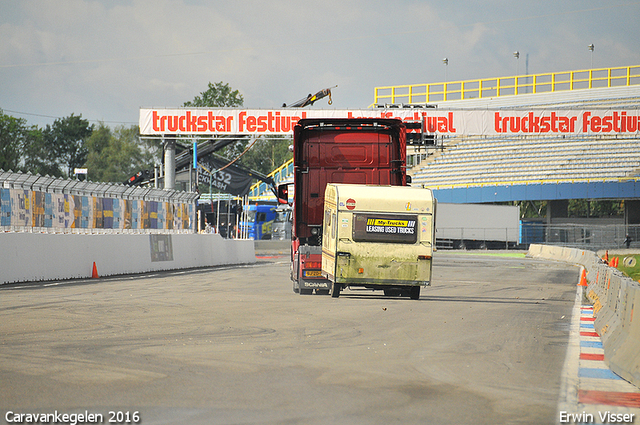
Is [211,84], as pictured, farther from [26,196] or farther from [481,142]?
[26,196]

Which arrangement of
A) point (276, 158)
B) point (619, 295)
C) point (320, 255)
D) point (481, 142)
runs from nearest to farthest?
point (619, 295)
point (320, 255)
point (481, 142)
point (276, 158)

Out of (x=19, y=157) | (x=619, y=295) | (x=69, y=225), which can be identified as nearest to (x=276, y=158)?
(x=19, y=157)

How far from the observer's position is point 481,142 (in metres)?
65.6

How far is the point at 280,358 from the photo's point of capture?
8531 millimetres

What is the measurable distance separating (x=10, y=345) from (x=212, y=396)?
12.1 feet

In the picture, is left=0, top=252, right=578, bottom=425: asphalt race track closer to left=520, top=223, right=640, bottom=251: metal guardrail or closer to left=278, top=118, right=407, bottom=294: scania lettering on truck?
left=278, top=118, right=407, bottom=294: scania lettering on truck

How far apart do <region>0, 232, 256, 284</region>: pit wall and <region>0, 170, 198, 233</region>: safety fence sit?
10.7 inches

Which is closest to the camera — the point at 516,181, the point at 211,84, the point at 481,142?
the point at 516,181

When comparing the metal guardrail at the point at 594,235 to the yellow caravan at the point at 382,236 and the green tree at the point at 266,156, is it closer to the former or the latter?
the yellow caravan at the point at 382,236

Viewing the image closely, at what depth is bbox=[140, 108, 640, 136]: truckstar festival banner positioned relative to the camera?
38.2m

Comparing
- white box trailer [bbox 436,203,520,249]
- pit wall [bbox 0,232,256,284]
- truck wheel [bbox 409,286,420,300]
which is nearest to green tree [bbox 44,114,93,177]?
white box trailer [bbox 436,203,520,249]

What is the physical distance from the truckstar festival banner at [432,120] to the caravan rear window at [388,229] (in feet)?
73.8

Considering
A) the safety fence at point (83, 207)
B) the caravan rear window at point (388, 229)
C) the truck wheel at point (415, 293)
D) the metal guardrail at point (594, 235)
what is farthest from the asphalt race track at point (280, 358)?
the metal guardrail at point (594, 235)

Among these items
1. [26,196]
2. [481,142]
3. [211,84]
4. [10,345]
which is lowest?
[10,345]
